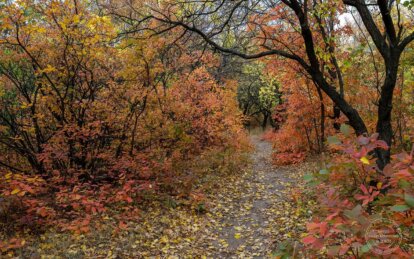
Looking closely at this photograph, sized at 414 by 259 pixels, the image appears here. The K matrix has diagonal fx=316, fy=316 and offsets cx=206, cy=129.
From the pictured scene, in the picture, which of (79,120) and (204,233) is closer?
(204,233)

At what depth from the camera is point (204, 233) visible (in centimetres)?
673

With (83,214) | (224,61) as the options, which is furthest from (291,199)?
(224,61)

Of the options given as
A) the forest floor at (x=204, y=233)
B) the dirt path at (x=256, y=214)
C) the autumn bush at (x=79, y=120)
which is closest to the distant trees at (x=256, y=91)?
the dirt path at (x=256, y=214)

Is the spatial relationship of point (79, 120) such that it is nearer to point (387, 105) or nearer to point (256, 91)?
point (387, 105)

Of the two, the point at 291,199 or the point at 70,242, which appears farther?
the point at 291,199

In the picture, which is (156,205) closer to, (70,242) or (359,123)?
(70,242)

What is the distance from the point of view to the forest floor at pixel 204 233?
563cm

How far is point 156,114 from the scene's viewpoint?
934 cm

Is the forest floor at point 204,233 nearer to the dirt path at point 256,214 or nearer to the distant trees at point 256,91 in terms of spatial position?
the dirt path at point 256,214

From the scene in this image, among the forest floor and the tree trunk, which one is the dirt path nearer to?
the forest floor

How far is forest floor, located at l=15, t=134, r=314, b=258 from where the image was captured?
222 inches

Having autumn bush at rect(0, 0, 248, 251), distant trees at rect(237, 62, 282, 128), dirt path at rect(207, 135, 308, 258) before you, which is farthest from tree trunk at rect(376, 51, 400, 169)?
distant trees at rect(237, 62, 282, 128)

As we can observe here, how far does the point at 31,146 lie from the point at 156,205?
344 centimetres

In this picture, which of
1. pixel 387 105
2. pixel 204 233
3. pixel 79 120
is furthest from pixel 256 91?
pixel 204 233
